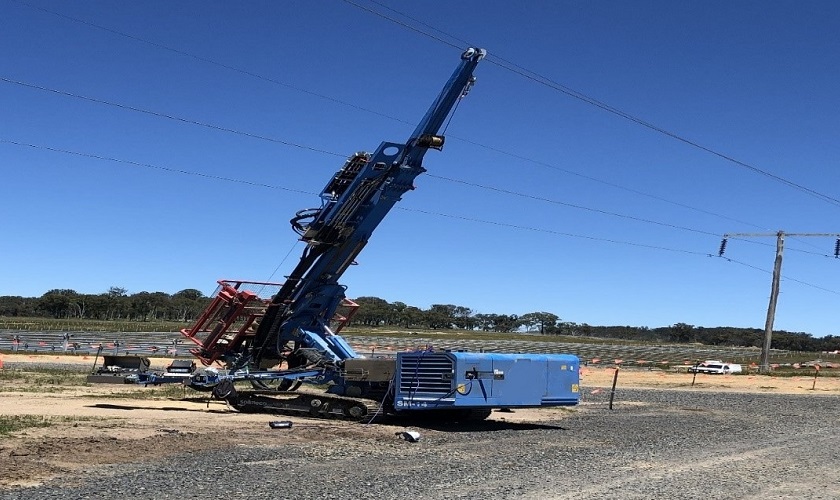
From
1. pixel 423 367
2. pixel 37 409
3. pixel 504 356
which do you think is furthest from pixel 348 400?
pixel 37 409

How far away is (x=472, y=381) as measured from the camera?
17.0 meters

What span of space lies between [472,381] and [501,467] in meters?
4.66

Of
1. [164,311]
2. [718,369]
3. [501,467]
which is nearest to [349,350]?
[501,467]

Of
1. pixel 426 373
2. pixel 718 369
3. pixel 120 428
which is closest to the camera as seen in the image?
pixel 120 428

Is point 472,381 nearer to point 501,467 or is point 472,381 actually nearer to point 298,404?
point 298,404

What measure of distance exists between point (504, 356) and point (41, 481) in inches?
389

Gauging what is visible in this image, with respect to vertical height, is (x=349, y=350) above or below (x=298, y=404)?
above

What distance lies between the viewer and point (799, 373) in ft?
166

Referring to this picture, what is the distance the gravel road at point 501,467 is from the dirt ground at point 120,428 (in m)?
0.39

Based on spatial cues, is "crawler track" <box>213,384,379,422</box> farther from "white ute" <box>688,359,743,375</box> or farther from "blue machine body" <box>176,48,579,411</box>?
"white ute" <box>688,359,743,375</box>

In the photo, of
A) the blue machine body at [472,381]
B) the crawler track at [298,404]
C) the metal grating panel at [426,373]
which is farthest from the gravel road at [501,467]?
the crawler track at [298,404]

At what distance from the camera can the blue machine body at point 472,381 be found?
16.8 metres

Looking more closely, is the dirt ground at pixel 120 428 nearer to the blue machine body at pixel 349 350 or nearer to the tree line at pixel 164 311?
the blue machine body at pixel 349 350

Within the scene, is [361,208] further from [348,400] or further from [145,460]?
[145,460]
